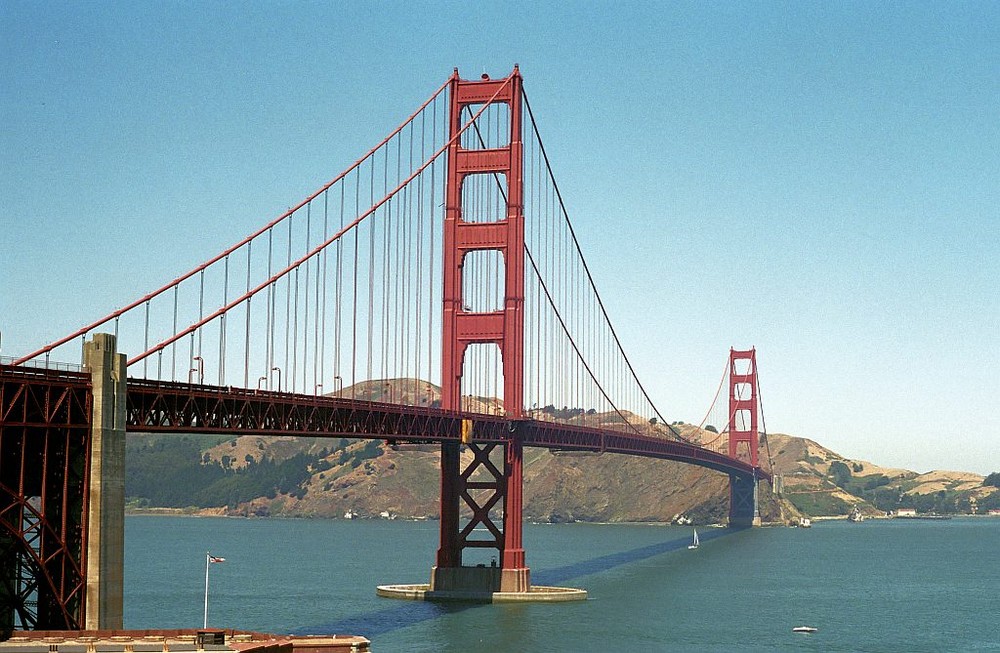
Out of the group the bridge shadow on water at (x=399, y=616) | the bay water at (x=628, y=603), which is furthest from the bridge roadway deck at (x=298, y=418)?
the bay water at (x=628, y=603)

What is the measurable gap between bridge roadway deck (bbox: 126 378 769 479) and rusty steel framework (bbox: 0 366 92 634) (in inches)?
178

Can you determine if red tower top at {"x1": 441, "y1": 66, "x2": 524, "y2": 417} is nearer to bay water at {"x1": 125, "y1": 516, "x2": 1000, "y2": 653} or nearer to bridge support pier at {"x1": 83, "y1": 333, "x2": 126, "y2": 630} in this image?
bay water at {"x1": 125, "y1": 516, "x2": 1000, "y2": 653}

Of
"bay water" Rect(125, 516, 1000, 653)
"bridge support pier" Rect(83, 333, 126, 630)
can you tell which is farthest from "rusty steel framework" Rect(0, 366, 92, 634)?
"bay water" Rect(125, 516, 1000, 653)

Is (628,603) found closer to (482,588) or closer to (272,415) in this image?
(482,588)

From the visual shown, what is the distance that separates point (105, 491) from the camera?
2058 inches

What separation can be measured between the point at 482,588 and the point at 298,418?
94.2ft

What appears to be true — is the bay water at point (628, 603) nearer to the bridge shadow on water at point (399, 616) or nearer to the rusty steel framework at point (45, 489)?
the bridge shadow on water at point (399, 616)

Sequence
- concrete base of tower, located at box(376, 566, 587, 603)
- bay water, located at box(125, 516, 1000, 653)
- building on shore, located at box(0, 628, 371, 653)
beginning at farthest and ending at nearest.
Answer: concrete base of tower, located at box(376, 566, 587, 603) → bay water, located at box(125, 516, 1000, 653) → building on shore, located at box(0, 628, 371, 653)

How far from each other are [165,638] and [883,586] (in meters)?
88.7

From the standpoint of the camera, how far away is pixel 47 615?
51094 millimetres

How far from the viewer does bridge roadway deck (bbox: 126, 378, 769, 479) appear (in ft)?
192

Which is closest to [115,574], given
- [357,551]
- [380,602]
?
[380,602]

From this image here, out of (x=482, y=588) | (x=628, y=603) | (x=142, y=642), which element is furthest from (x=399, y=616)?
(x=142, y=642)

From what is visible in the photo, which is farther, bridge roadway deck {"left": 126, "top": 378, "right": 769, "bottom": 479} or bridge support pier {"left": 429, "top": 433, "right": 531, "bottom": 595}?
bridge support pier {"left": 429, "top": 433, "right": 531, "bottom": 595}
